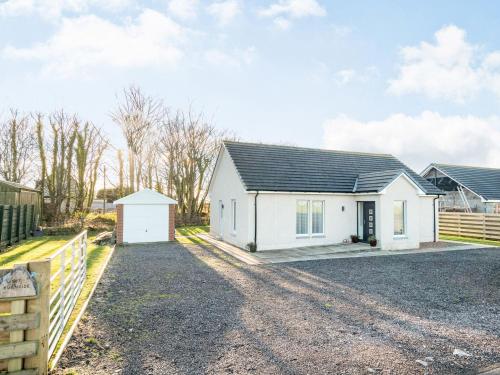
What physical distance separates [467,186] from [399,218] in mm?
16022

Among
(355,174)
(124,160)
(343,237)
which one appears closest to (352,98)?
(355,174)

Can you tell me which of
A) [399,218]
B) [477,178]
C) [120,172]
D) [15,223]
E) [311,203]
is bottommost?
[15,223]

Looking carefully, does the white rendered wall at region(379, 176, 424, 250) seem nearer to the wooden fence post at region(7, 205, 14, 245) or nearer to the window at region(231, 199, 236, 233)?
the window at region(231, 199, 236, 233)

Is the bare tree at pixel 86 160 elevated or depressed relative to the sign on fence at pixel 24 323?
elevated

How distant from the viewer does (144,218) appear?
58.3 ft

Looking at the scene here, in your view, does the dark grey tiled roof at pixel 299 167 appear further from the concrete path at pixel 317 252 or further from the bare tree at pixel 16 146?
the bare tree at pixel 16 146

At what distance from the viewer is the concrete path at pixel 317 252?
42.2 feet

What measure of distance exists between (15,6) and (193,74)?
22.6ft

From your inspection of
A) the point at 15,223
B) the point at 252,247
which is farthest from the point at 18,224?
the point at 252,247

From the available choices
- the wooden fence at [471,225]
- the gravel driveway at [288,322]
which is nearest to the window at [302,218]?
the gravel driveway at [288,322]

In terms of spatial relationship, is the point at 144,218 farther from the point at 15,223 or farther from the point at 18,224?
the point at 18,224

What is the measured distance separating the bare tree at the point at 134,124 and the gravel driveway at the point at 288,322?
20489mm

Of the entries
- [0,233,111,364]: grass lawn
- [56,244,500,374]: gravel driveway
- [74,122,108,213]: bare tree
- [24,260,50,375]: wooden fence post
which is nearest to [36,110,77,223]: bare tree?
[74,122,108,213]: bare tree

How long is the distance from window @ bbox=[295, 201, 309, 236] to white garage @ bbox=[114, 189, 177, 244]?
7.53m
